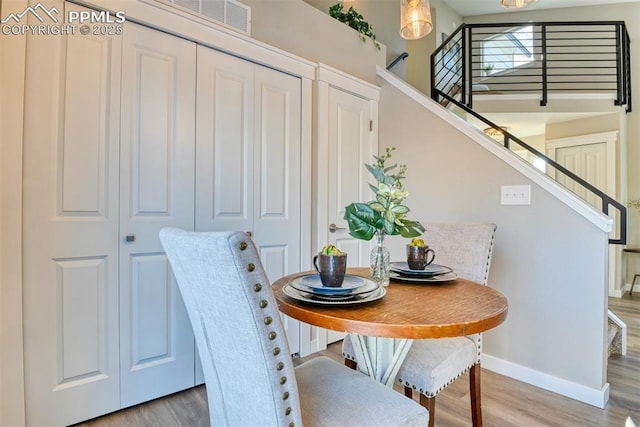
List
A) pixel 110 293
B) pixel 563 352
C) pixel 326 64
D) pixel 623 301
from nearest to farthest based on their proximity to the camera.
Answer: pixel 110 293
pixel 563 352
pixel 326 64
pixel 623 301

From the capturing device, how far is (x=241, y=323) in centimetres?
75

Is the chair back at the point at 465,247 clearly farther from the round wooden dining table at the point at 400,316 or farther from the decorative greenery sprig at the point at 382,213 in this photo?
the decorative greenery sprig at the point at 382,213

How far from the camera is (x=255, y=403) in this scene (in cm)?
79

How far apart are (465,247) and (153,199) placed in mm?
1686

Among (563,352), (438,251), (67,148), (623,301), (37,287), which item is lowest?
(623,301)

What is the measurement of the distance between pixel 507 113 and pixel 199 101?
4.02 m

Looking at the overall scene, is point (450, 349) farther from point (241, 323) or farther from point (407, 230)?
point (241, 323)

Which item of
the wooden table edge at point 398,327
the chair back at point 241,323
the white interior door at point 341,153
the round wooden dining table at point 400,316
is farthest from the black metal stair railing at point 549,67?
the chair back at point 241,323

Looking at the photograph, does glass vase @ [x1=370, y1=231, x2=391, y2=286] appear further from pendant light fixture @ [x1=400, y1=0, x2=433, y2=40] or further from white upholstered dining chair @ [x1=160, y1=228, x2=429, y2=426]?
pendant light fixture @ [x1=400, y1=0, x2=433, y2=40]

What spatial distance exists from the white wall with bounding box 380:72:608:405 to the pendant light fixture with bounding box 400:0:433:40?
0.55 meters

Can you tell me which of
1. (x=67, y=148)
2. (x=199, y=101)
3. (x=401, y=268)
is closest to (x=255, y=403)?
(x=401, y=268)

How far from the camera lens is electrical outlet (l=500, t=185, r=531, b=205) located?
2.14m

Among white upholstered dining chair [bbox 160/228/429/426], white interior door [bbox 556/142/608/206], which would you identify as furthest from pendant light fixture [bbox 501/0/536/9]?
white interior door [bbox 556/142/608/206]

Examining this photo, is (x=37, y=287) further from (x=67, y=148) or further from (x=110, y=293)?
(x=67, y=148)
